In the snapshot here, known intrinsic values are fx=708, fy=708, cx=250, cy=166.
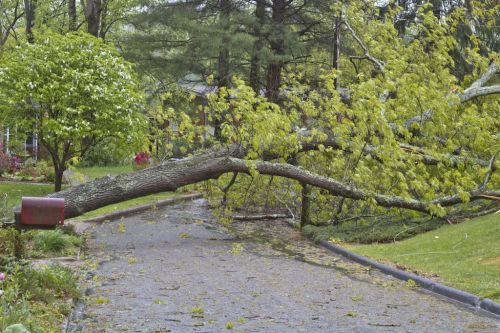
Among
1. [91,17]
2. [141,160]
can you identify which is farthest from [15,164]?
[91,17]

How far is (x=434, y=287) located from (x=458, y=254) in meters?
1.87

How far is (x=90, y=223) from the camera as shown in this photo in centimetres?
1380

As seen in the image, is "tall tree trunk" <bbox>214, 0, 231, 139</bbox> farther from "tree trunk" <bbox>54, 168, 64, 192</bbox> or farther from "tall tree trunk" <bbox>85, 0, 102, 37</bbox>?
"tree trunk" <bbox>54, 168, 64, 192</bbox>

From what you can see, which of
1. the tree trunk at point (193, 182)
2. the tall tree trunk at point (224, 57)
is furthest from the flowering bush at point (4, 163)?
the tree trunk at point (193, 182)

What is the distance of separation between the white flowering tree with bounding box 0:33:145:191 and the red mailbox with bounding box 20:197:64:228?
818 cm

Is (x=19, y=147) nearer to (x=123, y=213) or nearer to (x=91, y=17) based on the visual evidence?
(x=91, y=17)

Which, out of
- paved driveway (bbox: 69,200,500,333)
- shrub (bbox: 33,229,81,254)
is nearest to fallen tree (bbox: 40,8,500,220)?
paved driveway (bbox: 69,200,500,333)

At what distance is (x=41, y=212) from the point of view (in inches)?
278

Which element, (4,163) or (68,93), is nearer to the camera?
(68,93)

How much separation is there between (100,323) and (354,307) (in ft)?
8.58

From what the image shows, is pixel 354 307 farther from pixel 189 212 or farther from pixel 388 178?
pixel 189 212

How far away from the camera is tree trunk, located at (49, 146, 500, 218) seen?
11.4 metres

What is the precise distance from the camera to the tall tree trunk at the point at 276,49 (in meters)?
21.8

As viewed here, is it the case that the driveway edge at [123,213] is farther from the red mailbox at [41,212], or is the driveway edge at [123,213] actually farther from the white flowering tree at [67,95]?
the red mailbox at [41,212]
